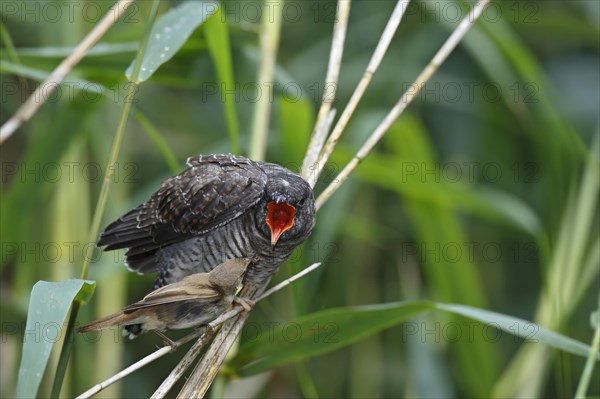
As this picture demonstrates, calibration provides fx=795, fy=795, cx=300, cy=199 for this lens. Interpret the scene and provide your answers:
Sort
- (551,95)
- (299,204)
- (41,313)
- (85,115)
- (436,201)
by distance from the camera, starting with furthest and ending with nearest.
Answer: (551,95) → (436,201) → (85,115) → (299,204) → (41,313)

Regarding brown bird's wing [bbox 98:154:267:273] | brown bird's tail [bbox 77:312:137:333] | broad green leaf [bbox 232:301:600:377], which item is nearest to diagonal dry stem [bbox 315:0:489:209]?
brown bird's wing [bbox 98:154:267:273]

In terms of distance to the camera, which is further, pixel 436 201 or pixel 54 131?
pixel 436 201

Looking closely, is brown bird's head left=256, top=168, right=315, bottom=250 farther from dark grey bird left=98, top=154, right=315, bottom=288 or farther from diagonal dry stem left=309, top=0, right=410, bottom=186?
diagonal dry stem left=309, top=0, right=410, bottom=186

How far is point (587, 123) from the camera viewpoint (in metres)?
4.37

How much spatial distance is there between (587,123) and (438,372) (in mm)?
1752

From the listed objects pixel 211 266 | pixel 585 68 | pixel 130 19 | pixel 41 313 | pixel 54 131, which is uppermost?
pixel 130 19

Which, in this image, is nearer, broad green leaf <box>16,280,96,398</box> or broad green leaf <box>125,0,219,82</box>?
broad green leaf <box>16,280,96,398</box>

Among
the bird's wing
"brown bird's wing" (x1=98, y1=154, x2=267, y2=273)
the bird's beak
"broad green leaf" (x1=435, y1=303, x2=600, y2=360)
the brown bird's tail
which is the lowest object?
"broad green leaf" (x1=435, y1=303, x2=600, y2=360)

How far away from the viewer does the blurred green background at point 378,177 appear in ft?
10.3

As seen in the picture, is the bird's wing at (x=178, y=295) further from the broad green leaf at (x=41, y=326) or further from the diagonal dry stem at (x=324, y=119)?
the diagonal dry stem at (x=324, y=119)

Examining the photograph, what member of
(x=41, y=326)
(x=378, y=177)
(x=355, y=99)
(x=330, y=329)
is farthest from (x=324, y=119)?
(x=41, y=326)

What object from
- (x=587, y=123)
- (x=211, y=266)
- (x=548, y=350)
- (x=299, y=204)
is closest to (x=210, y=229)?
(x=211, y=266)

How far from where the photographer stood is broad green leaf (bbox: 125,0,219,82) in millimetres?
2393

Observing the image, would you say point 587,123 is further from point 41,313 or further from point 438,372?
point 41,313
